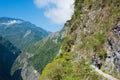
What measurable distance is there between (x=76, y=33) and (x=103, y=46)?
23.0 metres

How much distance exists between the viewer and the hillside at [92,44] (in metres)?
53.1

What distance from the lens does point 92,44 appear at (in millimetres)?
62000

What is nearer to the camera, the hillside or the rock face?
the rock face

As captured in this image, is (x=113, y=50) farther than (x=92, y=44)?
No

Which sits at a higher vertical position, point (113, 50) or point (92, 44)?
point (92, 44)

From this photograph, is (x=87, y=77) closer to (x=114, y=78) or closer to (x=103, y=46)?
(x=114, y=78)

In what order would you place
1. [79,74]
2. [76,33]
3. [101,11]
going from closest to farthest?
[79,74] < [101,11] < [76,33]

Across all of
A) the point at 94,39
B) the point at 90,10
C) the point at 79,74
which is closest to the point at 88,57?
the point at 94,39

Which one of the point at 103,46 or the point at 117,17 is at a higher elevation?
the point at 117,17

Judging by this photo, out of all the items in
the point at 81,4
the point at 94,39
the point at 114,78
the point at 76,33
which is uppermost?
the point at 81,4

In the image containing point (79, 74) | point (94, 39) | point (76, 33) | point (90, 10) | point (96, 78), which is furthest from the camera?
point (76, 33)

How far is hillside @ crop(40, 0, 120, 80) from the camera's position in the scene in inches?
2090

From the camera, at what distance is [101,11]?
6625 centimetres

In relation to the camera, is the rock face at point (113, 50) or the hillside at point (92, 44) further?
the hillside at point (92, 44)
